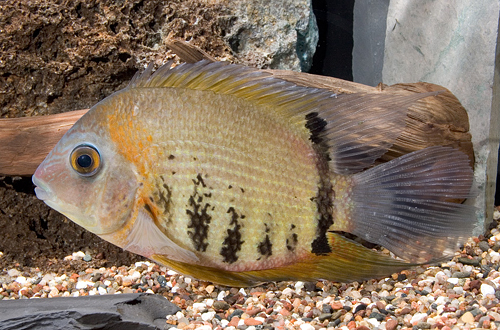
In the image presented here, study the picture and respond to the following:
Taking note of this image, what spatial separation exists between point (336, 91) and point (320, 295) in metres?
→ 1.12

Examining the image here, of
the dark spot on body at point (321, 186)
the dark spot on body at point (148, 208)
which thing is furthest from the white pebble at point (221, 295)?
the dark spot on body at point (148, 208)

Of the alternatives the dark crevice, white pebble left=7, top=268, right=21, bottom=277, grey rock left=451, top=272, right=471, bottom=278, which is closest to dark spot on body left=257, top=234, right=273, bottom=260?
grey rock left=451, top=272, right=471, bottom=278

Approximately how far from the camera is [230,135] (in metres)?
1.22

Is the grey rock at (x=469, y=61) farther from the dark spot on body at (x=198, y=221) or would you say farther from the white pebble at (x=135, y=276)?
the white pebble at (x=135, y=276)

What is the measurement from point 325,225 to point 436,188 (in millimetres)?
370

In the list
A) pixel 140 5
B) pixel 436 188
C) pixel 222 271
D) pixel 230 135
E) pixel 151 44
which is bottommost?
pixel 222 271

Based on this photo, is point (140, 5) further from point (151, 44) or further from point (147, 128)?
point (147, 128)

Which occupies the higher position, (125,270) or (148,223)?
(148,223)

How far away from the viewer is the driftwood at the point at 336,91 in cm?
227

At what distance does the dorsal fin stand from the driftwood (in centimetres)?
98

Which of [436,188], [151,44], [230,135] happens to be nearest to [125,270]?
[151,44]

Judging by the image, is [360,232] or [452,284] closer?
[360,232]

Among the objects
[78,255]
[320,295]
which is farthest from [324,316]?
[78,255]

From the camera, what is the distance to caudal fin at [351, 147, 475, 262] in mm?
1253
